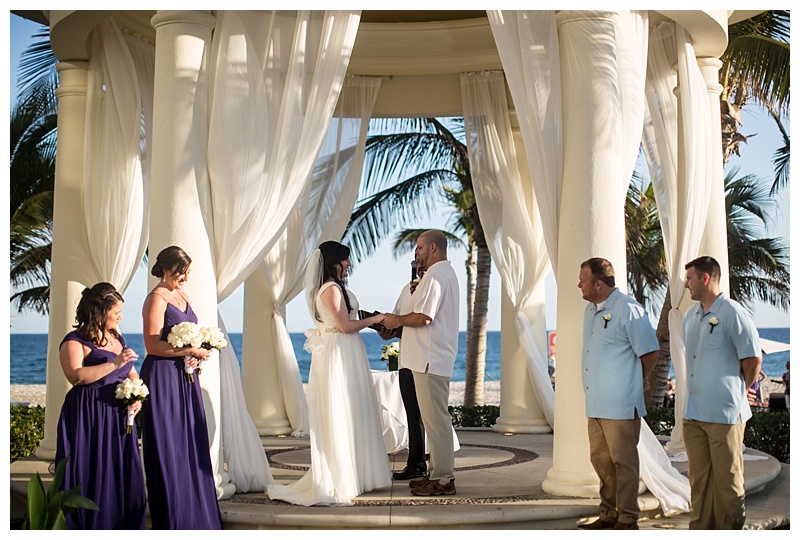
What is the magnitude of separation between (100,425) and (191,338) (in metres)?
0.84

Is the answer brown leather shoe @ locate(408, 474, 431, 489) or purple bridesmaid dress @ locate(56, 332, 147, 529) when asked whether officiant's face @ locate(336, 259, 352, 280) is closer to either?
brown leather shoe @ locate(408, 474, 431, 489)

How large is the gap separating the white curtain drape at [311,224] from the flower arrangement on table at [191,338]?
5.07 m

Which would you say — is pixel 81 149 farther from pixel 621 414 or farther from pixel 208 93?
pixel 621 414

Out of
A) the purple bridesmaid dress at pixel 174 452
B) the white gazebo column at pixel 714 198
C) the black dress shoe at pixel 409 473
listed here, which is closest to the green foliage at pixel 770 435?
the white gazebo column at pixel 714 198

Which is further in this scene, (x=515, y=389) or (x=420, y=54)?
(x=515, y=389)

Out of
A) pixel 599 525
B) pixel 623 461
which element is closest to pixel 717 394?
pixel 623 461

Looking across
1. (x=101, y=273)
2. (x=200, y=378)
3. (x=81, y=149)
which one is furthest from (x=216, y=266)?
(x=81, y=149)

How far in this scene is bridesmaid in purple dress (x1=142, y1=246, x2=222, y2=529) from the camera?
6.06 meters

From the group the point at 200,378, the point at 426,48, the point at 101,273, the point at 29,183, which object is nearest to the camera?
the point at 200,378

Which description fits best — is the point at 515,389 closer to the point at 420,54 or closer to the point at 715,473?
the point at 420,54

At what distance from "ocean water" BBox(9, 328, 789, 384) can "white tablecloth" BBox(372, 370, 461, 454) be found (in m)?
42.5

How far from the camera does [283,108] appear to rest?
731cm

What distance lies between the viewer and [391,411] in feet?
31.2
